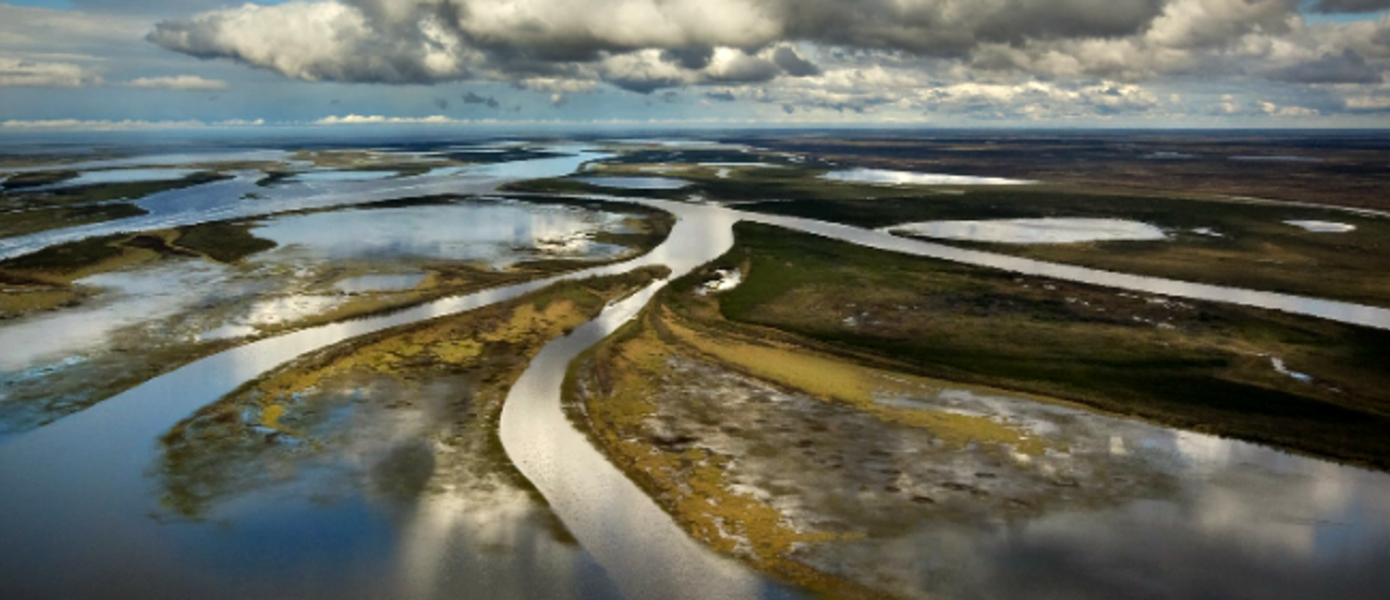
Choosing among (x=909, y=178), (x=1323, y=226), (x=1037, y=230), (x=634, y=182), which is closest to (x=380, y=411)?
(x=1037, y=230)

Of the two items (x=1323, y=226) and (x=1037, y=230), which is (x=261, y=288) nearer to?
(x=1037, y=230)

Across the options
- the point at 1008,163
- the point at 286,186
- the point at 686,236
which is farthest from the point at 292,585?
the point at 1008,163

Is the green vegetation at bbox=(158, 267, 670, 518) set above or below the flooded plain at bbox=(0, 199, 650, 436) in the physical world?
below

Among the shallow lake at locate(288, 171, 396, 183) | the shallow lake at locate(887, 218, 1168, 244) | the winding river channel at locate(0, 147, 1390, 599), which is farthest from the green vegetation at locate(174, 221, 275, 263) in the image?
the shallow lake at locate(288, 171, 396, 183)

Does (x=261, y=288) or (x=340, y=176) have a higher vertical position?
(x=340, y=176)

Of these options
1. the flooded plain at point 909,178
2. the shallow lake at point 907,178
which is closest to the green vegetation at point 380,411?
the shallow lake at point 907,178

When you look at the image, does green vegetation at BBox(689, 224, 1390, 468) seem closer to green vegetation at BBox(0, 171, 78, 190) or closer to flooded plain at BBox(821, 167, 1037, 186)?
flooded plain at BBox(821, 167, 1037, 186)
